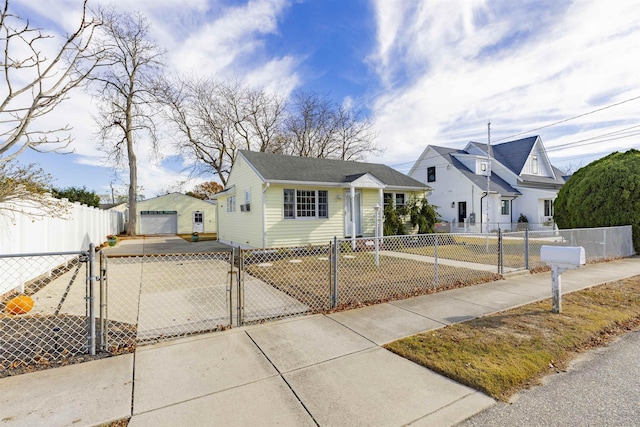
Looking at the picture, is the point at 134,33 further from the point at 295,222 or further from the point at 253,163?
the point at 295,222

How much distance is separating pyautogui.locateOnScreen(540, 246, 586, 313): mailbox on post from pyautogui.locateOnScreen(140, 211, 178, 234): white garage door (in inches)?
1094

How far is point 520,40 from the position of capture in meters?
9.78

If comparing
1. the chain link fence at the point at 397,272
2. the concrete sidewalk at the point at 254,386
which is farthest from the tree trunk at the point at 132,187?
the concrete sidewalk at the point at 254,386

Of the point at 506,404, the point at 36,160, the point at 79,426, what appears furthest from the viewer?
the point at 36,160

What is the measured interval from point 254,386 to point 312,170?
1078cm

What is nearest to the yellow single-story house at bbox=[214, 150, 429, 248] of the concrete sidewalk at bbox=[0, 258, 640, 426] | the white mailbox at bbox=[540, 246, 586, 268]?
the concrete sidewalk at bbox=[0, 258, 640, 426]

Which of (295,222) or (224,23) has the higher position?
(224,23)

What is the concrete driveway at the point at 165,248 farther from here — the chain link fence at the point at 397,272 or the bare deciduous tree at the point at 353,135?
the bare deciduous tree at the point at 353,135

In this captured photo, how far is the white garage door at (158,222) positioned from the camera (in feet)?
84.5

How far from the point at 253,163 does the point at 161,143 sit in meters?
16.5

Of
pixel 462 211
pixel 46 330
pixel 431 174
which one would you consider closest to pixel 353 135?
pixel 431 174

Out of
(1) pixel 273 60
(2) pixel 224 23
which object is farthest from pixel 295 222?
(1) pixel 273 60

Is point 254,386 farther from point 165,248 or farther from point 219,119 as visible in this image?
point 219,119

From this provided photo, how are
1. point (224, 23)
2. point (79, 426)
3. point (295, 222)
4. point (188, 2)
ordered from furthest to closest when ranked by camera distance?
1. point (295, 222)
2. point (224, 23)
3. point (188, 2)
4. point (79, 426)
